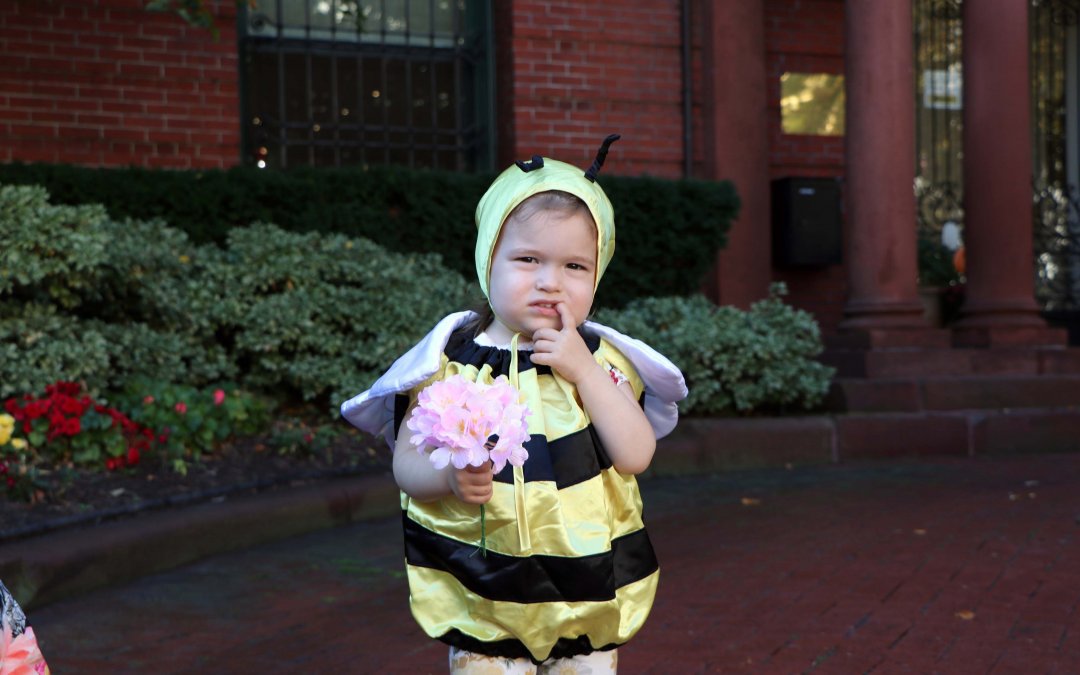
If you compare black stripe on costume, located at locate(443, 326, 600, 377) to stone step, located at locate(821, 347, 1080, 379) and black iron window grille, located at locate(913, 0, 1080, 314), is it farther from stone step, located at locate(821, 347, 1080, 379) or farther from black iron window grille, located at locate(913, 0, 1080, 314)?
black iron window grille, located at locate(913, 0, 1080, 314)

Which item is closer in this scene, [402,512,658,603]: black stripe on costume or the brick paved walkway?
[402,512,658,603]: black stripe on costume

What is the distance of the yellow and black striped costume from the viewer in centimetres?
212

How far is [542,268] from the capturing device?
2.22 m

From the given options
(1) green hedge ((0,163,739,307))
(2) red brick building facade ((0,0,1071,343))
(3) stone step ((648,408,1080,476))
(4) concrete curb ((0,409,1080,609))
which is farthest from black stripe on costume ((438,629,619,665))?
(2) red brick building facade ((0,0,1071,343))

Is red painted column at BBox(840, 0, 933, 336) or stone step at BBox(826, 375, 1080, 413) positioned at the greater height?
red painted column at BBox(840, 0, 933, 336)


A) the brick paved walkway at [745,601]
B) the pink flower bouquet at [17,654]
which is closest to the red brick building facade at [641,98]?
the brick paved walkway at [745,601]

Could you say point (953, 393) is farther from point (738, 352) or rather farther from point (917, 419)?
point (738, 352)

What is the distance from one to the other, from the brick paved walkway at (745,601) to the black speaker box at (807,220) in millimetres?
3946

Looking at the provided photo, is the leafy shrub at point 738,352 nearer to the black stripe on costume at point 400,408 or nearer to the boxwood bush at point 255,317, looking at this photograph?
the boxwood bush at point 255,317

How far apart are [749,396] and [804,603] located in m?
3.48

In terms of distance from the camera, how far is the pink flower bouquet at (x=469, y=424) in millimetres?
1851

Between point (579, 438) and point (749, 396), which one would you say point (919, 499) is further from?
point (579, 438)

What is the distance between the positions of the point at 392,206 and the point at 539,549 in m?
5.97

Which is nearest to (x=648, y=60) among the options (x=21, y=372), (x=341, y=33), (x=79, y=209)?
(x=341, y=33)
